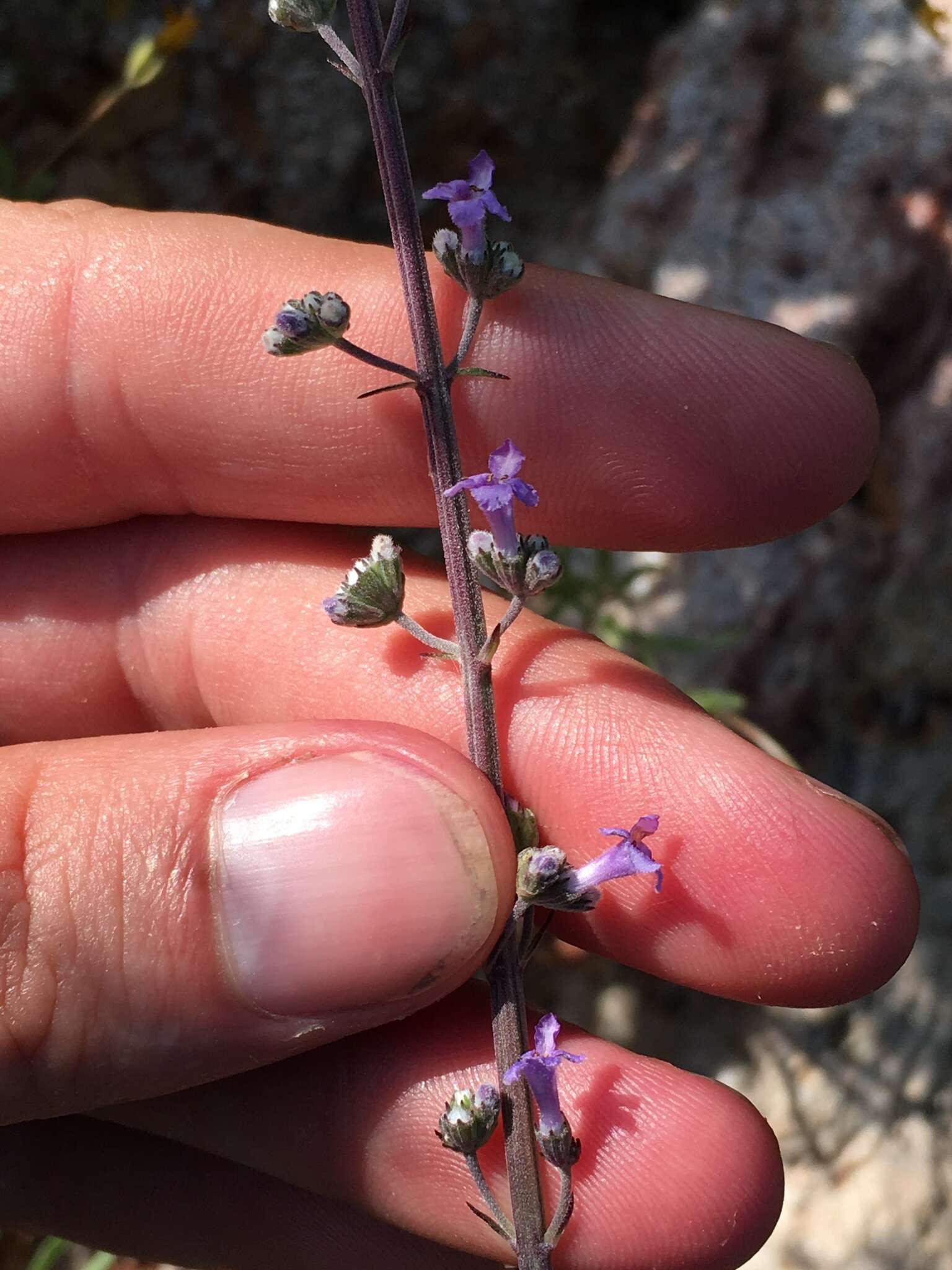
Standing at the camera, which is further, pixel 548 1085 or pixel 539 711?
pixel 539 711

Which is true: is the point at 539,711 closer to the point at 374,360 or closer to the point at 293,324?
the point at 374,360

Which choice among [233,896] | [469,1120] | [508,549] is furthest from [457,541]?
[469,1120]

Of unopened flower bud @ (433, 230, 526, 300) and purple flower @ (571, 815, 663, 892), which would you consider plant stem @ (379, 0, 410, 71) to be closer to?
unopened flower bud @ (433, 230, 526, 300)

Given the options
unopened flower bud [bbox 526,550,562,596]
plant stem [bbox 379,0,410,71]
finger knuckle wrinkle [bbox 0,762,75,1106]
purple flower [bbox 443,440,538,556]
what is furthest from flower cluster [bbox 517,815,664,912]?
plant stem [bbox 379,0,410,71]

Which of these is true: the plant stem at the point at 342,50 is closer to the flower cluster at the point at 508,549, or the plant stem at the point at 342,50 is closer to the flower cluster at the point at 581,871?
the flower cluster at the point at 508,549

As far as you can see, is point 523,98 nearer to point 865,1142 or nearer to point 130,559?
point 130,559

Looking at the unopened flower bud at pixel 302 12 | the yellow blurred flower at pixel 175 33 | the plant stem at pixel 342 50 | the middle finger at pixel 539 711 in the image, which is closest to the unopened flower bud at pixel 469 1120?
the middle finger at pixel 539 711
